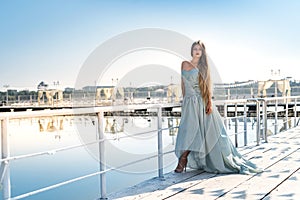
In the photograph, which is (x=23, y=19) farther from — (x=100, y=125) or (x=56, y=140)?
(x=100, y=125)

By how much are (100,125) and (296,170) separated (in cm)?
194

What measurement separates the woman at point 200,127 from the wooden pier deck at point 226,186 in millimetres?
119

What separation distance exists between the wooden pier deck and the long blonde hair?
0.70 metres

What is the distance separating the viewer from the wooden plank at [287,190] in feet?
7.38

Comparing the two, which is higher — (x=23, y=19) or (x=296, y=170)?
(x=23, y=19)

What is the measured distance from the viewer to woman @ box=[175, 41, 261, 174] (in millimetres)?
2850

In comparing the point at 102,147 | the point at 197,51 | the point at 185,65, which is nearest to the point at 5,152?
the point at 102,147

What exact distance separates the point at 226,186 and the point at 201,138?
50cm

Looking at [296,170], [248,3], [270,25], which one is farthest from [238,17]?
[296,170]

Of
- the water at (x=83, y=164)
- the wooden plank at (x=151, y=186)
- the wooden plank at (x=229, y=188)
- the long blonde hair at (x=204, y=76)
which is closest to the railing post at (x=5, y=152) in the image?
the wooden plank at (x=151, y=186)

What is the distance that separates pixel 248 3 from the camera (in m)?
7.71

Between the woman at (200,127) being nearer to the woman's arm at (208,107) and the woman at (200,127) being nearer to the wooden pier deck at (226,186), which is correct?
the woman's arm at (208,107)

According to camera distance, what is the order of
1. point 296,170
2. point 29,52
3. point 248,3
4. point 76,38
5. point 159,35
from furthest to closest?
point 29,52
point 76,38
point 248,3
point 159,35
point 296,170

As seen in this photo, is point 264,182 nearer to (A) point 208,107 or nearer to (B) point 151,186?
(A) point 208,107
